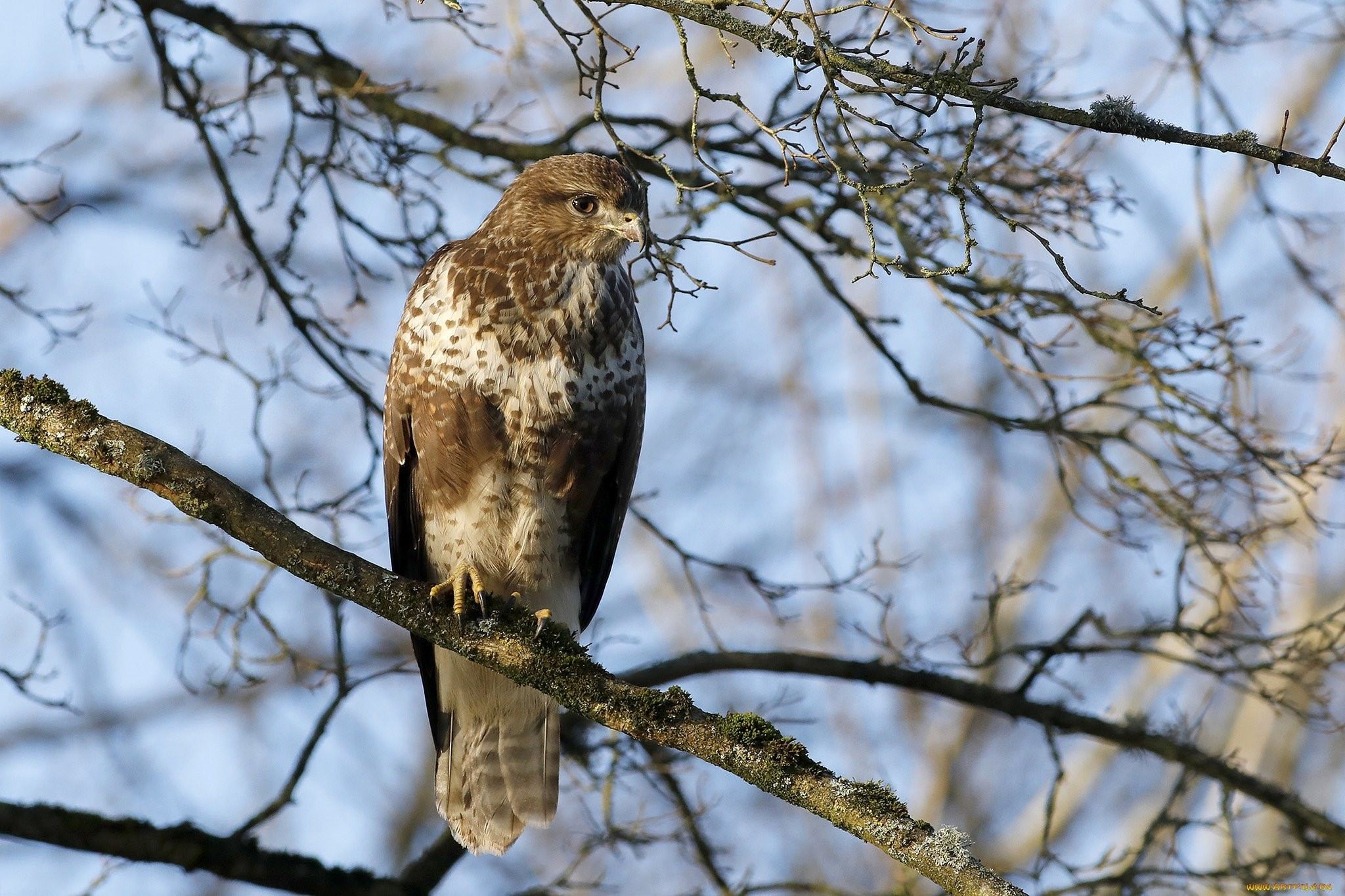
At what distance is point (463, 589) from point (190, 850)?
1.27 meters

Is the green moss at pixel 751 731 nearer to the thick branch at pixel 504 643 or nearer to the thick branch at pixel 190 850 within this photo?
the thick branch at pixel 504 643

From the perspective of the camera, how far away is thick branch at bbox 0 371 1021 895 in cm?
303

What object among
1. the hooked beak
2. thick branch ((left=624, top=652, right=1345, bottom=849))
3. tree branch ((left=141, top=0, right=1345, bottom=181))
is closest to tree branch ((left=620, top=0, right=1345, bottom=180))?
tree branch ((left=141, top=0, right=1345, bottom=181))

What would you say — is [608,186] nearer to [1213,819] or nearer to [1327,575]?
[1213,819]

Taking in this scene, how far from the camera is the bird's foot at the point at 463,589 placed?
3822mm

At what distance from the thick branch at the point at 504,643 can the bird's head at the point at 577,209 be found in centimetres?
150

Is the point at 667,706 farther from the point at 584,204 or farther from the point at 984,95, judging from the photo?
the point at 584,204

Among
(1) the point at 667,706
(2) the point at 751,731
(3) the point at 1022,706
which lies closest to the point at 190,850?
(1) the point at 667,706

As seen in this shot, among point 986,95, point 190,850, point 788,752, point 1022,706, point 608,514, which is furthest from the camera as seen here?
point 1022,706

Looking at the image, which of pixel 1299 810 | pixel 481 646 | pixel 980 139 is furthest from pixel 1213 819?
pixel 481 646

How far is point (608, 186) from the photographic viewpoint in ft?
15.0

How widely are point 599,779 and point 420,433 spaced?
1.48 meters

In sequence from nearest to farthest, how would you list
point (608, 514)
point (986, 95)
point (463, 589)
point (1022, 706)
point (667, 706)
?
point (986, 95) < point (667, 706) < point (463, 589) < point (608, 514) < point (1022, 706)

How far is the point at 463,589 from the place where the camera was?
4.00m
